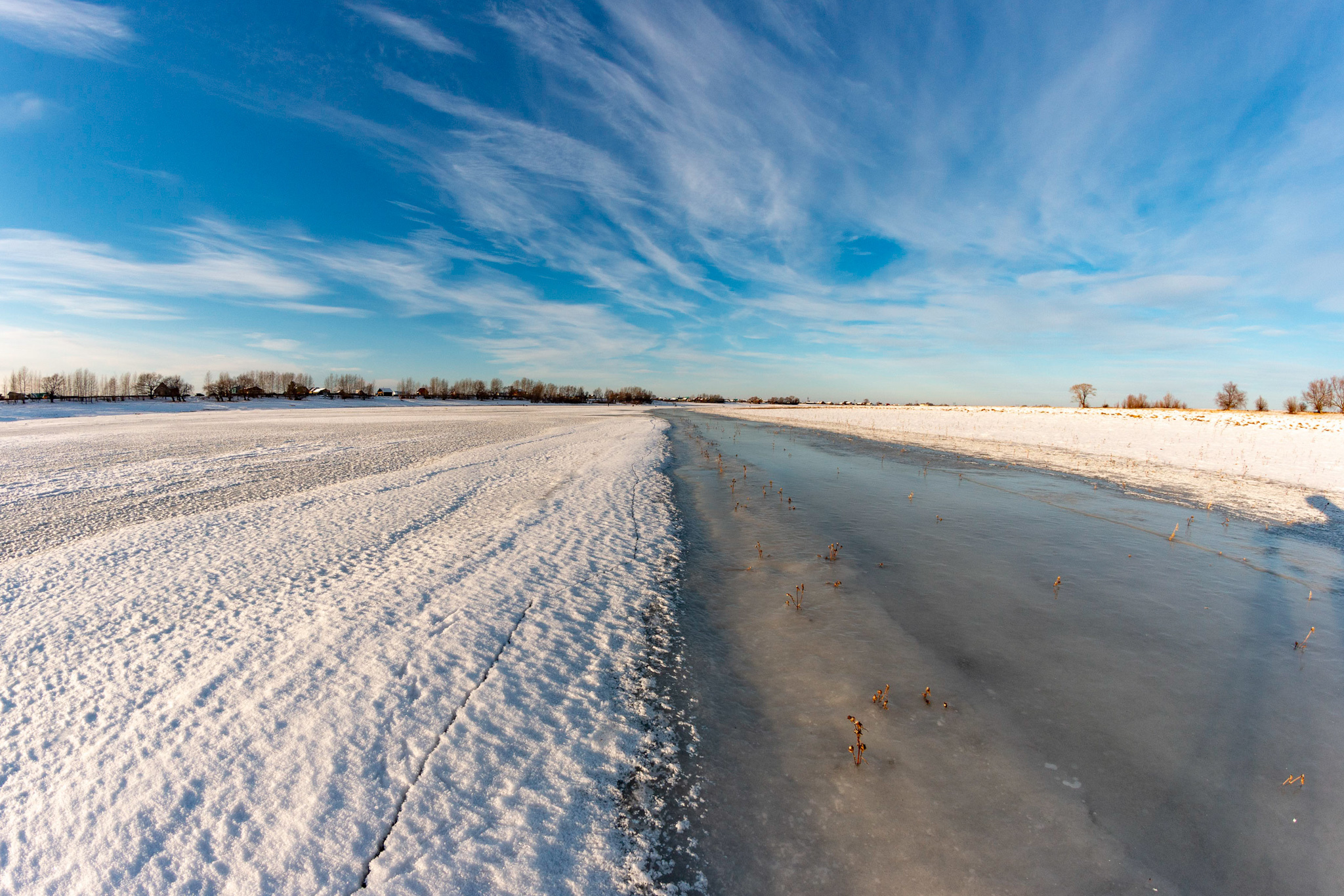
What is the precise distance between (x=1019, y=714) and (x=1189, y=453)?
1049 inches

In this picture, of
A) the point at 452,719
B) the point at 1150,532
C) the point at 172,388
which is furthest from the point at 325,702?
the point at 172,388

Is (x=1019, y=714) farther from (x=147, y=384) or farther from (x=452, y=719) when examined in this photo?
(x=147, y=384)

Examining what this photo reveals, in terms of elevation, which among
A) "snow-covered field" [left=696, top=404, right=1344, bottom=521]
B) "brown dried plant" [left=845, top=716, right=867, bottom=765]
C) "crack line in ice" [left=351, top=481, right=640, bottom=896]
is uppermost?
"snow-covered field" [left=696, top=404, right=1344, bottom=521]

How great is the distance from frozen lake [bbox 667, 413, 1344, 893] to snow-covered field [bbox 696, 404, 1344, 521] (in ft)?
20.0

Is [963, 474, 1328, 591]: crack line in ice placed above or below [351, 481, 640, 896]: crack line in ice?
above

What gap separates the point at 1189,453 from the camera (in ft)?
71.0

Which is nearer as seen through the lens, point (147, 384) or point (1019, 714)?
point (1019, 714)

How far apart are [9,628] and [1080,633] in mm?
11011

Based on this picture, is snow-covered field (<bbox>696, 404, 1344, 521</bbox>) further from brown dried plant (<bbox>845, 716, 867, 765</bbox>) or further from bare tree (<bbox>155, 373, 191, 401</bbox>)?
bare tree (<bbox>155, 373, 191, 401</bbox>)

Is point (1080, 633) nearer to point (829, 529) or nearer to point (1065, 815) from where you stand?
point (1065, 815)

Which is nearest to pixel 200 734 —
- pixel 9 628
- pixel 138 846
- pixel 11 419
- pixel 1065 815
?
pixel 138 846

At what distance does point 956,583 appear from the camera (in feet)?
22.7

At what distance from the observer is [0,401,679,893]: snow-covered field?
2596 millimetres

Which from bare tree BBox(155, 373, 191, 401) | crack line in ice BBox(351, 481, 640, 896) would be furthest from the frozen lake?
bare tree BBox(155, 373, 191, 401)
